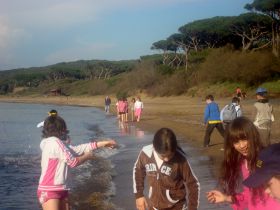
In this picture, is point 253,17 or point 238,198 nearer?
point 238,198

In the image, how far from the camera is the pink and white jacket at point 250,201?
10.2 feet

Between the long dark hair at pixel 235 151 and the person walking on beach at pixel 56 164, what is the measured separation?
5.48 feet

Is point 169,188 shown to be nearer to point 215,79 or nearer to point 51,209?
point 51,209

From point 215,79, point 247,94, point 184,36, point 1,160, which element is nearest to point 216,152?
point 1,160

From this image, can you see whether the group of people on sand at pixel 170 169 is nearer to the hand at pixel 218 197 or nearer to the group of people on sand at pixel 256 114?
the hand at pixel 218 197

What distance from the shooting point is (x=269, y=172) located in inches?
82.1

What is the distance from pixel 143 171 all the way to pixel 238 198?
1388 mm

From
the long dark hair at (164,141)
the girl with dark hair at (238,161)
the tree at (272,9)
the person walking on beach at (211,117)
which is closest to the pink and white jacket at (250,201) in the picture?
the girl with dark hair at (238,161)

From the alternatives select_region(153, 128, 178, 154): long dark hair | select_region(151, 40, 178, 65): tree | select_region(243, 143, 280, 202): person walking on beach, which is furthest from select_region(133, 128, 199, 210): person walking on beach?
select_region(151, 40, 178, 65): tree

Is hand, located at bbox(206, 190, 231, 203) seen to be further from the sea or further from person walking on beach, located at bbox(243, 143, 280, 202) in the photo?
the sea

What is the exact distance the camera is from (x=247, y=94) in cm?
3872

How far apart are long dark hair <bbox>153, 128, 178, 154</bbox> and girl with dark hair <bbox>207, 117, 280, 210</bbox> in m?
0.74

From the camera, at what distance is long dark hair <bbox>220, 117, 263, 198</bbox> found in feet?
11.7

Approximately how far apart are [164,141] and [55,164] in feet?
4.69
